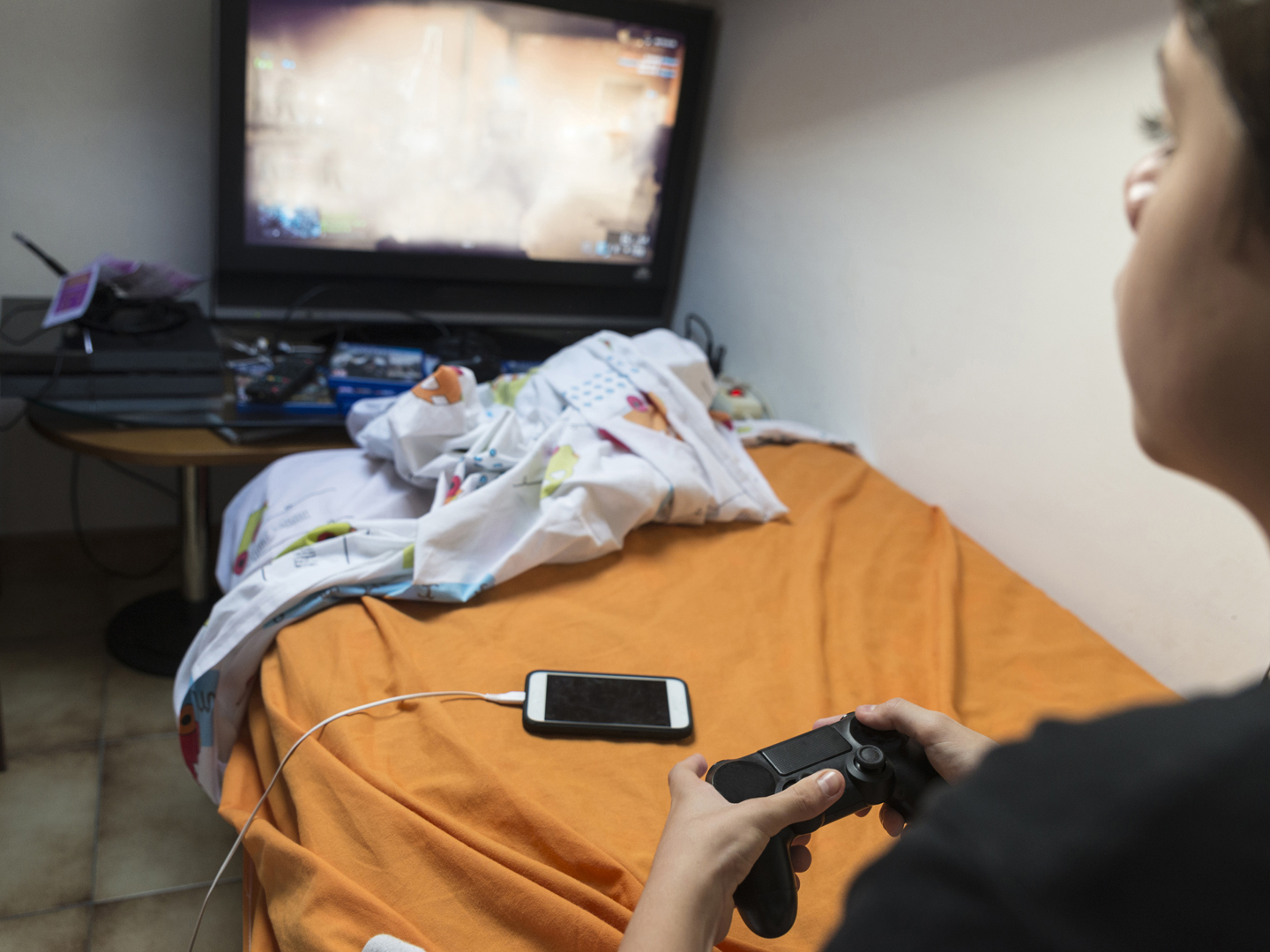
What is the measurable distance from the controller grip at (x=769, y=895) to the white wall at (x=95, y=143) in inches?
69.2

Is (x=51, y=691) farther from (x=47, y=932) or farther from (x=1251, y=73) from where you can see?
(x=1251, y=73)

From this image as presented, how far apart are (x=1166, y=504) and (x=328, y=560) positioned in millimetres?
1094

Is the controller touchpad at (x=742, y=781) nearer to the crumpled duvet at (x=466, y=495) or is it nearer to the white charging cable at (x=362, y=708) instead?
the white charging cable at (x=362, y=708)

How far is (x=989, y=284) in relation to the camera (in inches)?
56.4

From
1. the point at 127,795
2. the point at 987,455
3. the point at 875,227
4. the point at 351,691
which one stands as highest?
the point at 875,227

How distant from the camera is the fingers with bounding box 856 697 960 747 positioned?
2.30 ft

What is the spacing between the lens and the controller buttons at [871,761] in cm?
67

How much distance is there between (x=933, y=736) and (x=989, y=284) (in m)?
0.96

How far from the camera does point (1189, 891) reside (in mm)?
263

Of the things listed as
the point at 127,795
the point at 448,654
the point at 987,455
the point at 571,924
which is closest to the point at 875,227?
the point at 987,455

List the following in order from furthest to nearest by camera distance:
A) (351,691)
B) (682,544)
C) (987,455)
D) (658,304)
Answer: (658,304) → (987,455) → (682,544) → (351,691)

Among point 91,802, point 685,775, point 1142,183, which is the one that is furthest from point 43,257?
point 1142,183

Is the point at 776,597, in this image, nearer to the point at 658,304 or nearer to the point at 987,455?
the point at 987,455

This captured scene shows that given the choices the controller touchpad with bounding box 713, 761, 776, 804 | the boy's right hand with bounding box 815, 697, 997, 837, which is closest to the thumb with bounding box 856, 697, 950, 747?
the boy's right hand with bounding box 815, 697, 997, 837
